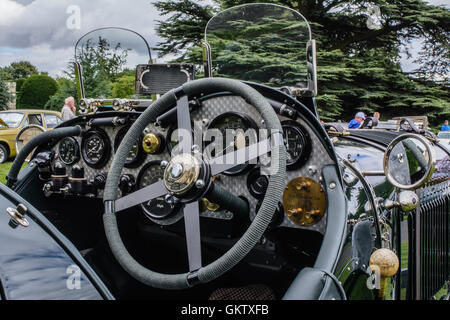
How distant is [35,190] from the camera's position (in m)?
2.62

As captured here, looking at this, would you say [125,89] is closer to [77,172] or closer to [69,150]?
[69,150]

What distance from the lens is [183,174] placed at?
1.36m

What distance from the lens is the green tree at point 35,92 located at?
56.7 feet

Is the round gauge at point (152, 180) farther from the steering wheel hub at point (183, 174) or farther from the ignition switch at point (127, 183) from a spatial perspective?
the steering wheel hub at point (183, 174)

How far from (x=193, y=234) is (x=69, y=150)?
60.0 inches

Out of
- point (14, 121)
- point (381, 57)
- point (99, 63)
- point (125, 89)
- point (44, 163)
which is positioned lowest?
point (44, 163)

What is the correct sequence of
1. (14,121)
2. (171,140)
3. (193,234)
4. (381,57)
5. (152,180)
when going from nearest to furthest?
(193,234), (171,140), (152,180), (14,121), (381,57)

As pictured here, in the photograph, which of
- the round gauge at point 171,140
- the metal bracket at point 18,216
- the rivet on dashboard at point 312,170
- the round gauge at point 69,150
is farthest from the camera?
the round gauge at point 69,150

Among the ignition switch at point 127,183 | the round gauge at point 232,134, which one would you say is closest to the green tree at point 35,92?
the ignition switch at point 127,183

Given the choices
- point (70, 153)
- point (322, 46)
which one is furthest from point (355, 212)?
point (322, 46)

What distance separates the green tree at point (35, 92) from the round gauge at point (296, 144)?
16890 mm

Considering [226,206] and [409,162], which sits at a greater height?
[409,162]

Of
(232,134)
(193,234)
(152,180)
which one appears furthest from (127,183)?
(193,234)
